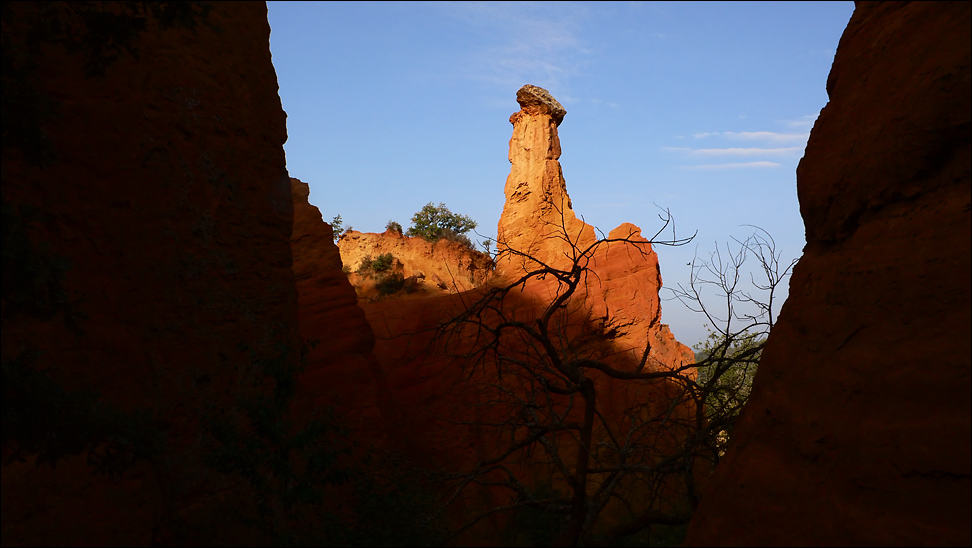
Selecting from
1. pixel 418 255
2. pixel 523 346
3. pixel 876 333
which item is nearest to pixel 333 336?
pixel 523 346

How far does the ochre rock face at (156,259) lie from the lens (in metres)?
5.45

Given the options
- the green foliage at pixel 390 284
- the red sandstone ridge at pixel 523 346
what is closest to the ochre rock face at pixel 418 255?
the green foliage at pixel 390 284

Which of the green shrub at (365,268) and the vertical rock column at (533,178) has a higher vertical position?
the vertical rock column at (533,178)

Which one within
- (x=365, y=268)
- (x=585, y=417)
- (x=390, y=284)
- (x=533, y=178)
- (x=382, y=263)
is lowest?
(x=585, y=417)

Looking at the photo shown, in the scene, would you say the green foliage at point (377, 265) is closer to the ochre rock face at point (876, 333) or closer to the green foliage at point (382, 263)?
the green foliage at point (382, 263)

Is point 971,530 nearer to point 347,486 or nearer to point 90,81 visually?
point 90,81

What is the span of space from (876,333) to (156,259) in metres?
6.64

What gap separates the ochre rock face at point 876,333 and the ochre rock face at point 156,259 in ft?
13.5

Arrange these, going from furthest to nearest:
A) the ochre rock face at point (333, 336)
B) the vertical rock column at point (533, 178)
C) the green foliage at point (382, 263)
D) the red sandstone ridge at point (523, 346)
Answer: the green foliage at point (382, 263)
the vertical rock column at point (533, 178)
the red sandstone ridge at point (523, 346)
the ochre rock face at point (333, 336)

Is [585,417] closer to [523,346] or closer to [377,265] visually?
[523,346]

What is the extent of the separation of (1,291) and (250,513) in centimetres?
438

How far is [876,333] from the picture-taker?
335cm

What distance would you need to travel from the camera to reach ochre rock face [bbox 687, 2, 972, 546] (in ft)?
9.73

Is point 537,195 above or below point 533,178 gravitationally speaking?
below
